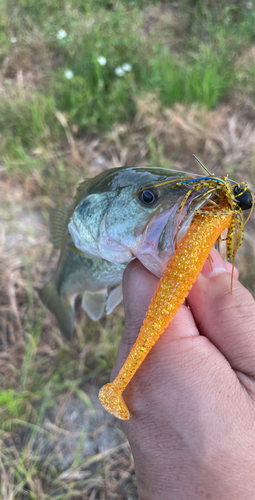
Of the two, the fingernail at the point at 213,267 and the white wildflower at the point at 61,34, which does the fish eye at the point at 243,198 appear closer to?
the fingernail at the point at 213,267

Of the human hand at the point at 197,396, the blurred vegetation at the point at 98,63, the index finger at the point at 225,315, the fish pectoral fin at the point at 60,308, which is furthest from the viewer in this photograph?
the blurred vegetation at the point at 98,63

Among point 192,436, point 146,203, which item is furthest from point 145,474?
point 146,203

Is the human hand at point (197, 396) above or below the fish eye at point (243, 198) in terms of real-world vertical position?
below

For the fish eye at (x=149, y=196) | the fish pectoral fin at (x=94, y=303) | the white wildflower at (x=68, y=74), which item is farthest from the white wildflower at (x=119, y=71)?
the fish eye at (x=149, y=196)

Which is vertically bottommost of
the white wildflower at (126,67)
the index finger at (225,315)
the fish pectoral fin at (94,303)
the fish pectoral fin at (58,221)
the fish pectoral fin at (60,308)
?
the fish pectoral fin at (60,308)

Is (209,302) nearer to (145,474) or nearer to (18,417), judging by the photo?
(145,474)

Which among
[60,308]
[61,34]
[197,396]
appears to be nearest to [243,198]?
→ [197,396]

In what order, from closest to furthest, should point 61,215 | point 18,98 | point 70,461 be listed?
point 61,215
point 70,461
point 18,98

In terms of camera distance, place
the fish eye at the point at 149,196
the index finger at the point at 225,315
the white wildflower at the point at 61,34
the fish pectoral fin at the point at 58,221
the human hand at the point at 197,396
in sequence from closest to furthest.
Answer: the human hand at the point at 197,396 → the index finger at the point at 225,315 → the fish eye at the point at 149,196 → the fish pectoral fin at the point at 58,221 → the white wildflower at the point at 61,34
